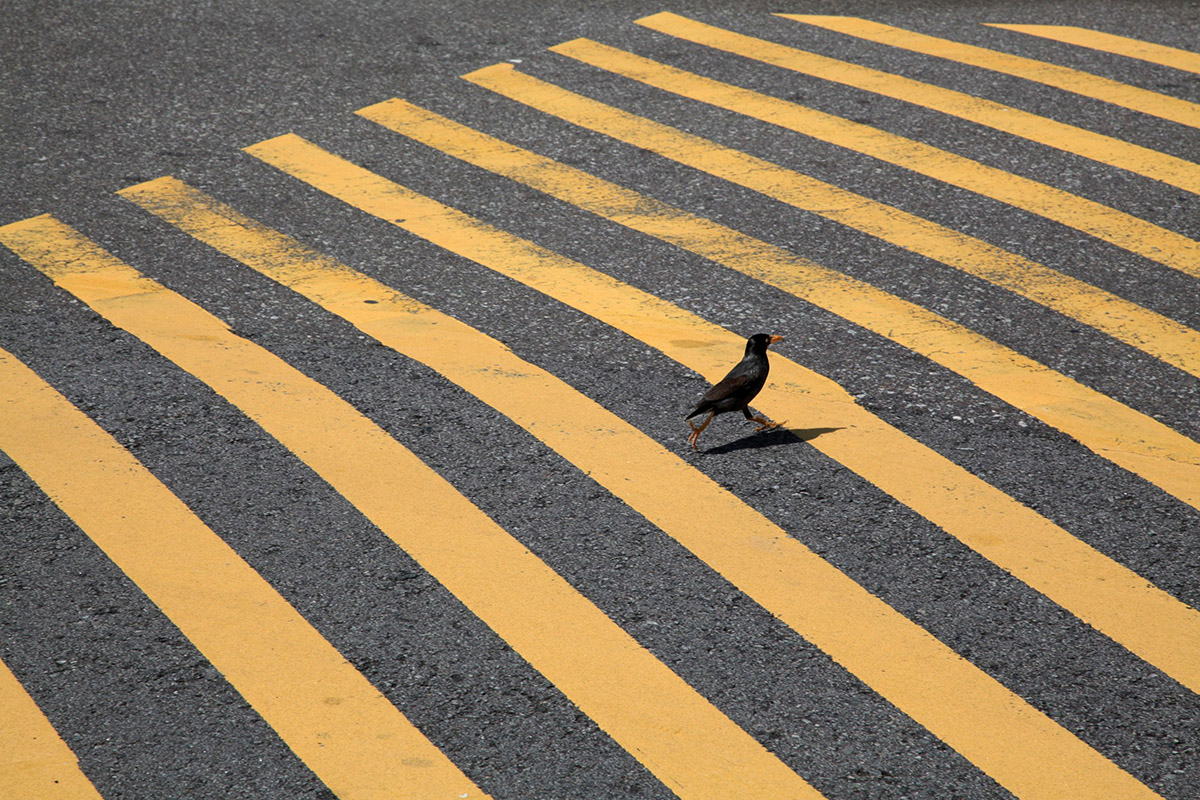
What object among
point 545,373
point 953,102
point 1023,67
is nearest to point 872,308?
point 545,373

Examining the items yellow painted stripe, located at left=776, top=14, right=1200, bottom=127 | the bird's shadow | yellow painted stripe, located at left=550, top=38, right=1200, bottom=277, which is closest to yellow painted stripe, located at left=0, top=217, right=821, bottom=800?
the bird's shadow

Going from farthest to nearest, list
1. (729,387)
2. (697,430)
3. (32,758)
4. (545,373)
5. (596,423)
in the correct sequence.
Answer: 1. (545,373)
2. (596,423)
3. (697,430)
4. (729,387)
5. (32,758)

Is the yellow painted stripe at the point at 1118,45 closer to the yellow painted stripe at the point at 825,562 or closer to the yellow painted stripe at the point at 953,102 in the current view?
the yellow painted stripe at the point at 953,102

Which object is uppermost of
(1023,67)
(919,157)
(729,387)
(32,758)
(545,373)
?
(1023,67)

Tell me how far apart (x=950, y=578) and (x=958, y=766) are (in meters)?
0.98

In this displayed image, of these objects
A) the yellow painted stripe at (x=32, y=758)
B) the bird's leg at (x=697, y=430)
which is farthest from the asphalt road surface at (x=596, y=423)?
the bird's leg at (x=697, y=430)

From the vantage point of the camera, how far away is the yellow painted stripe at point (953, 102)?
316 inches

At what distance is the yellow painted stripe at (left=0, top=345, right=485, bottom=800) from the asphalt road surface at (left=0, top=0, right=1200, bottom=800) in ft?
0.06

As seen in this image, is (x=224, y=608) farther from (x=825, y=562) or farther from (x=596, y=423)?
(x=825, y=562)

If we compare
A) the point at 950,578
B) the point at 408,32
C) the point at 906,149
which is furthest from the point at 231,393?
the point at 408,32

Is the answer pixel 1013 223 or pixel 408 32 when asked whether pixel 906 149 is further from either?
pixel 408 32

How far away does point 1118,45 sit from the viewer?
999 centimetres

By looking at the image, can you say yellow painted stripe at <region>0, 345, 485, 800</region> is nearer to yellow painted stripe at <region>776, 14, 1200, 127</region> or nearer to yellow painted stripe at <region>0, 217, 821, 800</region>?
yellow painted stripe at <region>0, 217, 821, 800</region>

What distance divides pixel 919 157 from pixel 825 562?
465 centimetres
